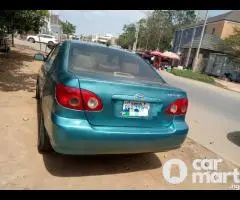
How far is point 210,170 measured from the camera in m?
4.64

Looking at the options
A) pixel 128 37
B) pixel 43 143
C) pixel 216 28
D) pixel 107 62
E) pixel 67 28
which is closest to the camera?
pixel 43 143

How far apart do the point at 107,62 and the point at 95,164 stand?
1.45 m

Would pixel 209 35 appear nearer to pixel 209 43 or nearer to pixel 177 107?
pixel 209 43

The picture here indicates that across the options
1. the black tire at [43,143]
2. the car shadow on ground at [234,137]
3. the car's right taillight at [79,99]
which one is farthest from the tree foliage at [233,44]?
the car's right taillight at [79,99]

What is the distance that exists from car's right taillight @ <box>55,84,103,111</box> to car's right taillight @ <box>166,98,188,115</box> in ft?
3.14

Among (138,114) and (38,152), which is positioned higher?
(138,114)

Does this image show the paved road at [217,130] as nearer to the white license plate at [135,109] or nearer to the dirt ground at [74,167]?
the dirt ground at [74,167]

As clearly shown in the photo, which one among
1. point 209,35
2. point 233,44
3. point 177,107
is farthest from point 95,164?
point 209,35

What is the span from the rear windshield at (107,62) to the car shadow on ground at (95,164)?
1257 mm

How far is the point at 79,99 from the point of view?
3291 millimetres
